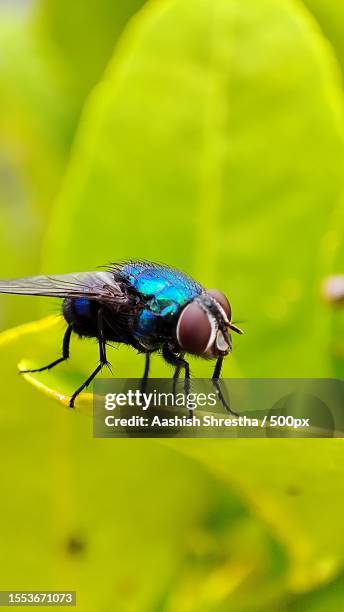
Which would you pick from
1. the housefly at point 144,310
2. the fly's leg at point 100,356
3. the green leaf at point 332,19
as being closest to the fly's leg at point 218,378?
the housefly at point 144,310

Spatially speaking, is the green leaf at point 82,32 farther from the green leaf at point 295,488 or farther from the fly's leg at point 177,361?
the green leaf at point 295,488

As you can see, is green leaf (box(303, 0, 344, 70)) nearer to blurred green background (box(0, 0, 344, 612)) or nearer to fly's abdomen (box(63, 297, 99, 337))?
blurred green background (box(0, 0, 344, 612))

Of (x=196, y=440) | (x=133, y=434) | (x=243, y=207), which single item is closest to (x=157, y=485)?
(x=133, y=434)

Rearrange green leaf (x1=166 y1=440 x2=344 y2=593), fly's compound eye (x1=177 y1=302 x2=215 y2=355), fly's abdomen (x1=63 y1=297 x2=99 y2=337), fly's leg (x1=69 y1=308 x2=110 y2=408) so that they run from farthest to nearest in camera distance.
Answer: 1. fly's abdomen (x1=63 y1=297 x2=99 y2=337)
2. fly's compound eye (x1=177 y1=302 x2=215 y2=355)
3. fly's leg (x1=69 y1=308 x2=110 y2=408)
4. green leaf (x1=166 y1=440 x2=344 y2=593)

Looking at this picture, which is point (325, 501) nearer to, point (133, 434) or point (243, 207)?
point (133, 434)

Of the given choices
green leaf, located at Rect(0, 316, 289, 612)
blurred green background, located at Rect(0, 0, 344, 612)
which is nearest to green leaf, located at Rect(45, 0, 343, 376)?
blurred green background, located at Rect(0, 0, 344, 612)

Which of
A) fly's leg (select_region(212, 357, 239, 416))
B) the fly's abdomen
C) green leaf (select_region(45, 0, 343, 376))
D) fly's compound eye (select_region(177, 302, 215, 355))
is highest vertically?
green leaf (select_region(45, 0, 343, 376))

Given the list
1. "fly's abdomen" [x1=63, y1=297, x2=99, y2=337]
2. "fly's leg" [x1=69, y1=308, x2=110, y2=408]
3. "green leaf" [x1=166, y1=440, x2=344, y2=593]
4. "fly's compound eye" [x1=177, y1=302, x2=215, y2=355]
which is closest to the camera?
"green leaf" [x1=166, y1=440, x2=344, y2=593]
